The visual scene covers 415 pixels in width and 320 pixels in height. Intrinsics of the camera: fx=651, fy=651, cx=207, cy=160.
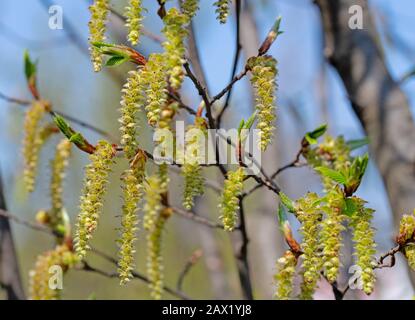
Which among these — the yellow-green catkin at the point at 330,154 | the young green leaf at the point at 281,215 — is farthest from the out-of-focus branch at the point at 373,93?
the young green leaf at the point at 281,215

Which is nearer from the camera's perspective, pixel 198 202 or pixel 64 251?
pixel 64 251

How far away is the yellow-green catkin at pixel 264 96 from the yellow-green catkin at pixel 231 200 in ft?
0.26

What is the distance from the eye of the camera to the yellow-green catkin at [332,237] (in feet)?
3.37

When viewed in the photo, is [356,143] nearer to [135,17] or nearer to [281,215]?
[281,215]

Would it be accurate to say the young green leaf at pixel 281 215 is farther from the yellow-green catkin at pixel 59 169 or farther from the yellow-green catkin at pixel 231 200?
the yellow-green catkin at pixel 59 169

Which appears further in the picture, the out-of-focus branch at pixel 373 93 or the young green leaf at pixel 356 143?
the out-of-focus branch at pixel 373 93

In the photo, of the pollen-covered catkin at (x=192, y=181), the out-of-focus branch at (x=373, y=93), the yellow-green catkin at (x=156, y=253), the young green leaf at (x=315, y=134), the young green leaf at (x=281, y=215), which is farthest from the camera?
the out-of-focus branch at (x=373, y=93)

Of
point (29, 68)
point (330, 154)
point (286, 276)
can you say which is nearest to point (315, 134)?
point (330, 154)

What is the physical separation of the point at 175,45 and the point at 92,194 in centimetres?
28

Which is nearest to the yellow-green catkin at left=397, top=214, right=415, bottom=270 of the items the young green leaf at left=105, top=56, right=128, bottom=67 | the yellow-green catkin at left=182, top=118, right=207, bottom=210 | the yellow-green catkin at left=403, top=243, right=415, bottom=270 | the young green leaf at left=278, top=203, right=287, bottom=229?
the yellow-green catkin at left=403, top=243, right=415, bottom=270
